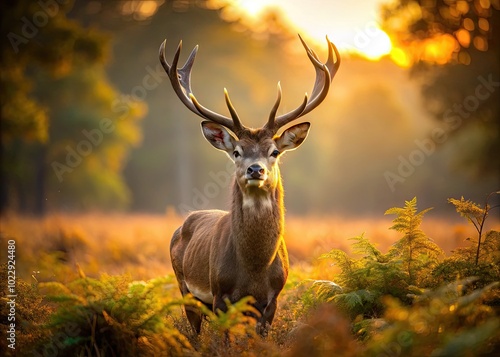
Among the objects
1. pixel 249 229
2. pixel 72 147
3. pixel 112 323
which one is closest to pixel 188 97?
pixel 249 229

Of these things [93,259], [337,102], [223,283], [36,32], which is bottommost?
[223,283]

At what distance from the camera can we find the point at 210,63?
40.6 metres

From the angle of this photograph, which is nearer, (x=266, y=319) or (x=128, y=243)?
(x=266, y=319)

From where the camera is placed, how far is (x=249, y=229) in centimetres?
675

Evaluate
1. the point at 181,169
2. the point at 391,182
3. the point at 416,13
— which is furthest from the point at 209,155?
the point at 416,13

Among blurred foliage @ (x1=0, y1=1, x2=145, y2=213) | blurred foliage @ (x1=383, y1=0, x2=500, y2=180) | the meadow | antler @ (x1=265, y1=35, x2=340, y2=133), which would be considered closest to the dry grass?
antler @ (x1=265, y1=35, x2=340, y2=133)

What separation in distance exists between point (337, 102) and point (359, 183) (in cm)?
937

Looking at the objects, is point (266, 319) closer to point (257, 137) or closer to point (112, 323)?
point (112, 323)

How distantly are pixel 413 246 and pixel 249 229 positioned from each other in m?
1.74

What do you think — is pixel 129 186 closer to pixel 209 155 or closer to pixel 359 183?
pixel 209 155

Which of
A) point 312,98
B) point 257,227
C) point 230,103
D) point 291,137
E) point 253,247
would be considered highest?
point 312,98

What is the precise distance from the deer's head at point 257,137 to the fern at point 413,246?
1.38 meters

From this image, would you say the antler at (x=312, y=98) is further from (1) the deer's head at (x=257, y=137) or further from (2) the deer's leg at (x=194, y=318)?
(2) the deer's leg at (x=194, y=318)

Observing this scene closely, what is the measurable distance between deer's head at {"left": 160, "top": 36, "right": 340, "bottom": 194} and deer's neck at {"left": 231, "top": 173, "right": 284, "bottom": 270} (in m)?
0.12
